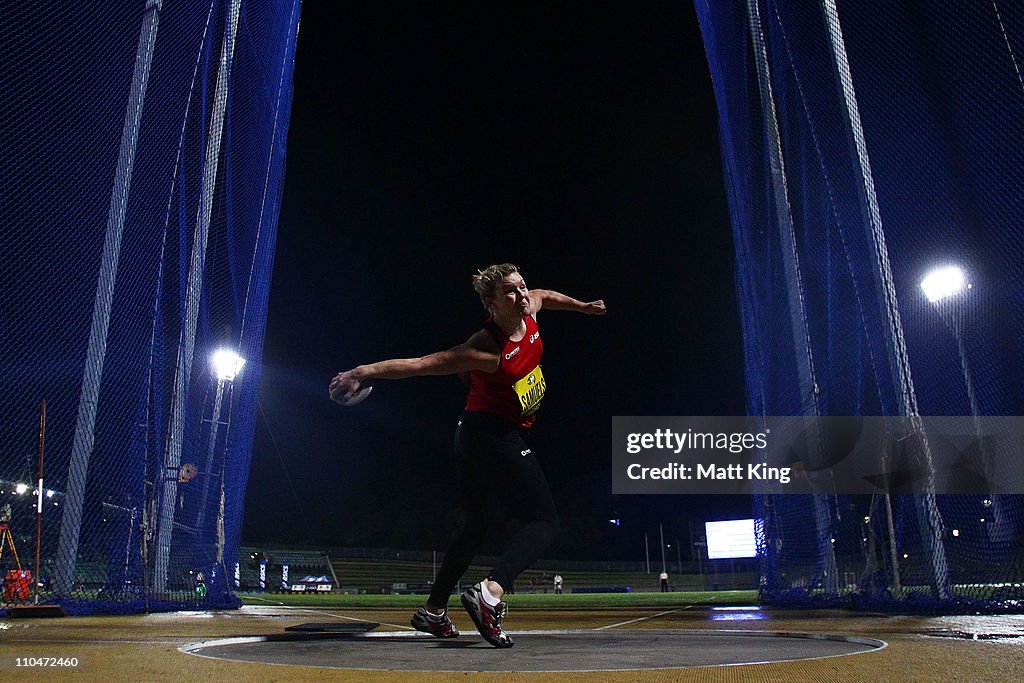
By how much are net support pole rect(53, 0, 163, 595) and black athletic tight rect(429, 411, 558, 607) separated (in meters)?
4.99

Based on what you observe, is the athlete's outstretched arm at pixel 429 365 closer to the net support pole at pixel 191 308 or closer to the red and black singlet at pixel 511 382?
the red and black singlet at pixel 511 382

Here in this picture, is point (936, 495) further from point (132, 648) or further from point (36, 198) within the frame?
point (36, 198)

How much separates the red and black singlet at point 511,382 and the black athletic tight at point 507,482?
45 mm

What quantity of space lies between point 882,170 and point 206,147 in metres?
6.68

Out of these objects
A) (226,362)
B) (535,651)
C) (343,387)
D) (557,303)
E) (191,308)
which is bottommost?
(535,651)

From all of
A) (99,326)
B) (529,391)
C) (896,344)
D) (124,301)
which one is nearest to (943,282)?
(896,344)

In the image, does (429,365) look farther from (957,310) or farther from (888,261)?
(957,310)

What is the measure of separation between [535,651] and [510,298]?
1.28 metres

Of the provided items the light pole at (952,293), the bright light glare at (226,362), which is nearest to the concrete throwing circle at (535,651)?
the light pole at (952,293)

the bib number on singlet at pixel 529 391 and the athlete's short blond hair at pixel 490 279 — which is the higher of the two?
the athlete's short blond hair at pixel 490 279

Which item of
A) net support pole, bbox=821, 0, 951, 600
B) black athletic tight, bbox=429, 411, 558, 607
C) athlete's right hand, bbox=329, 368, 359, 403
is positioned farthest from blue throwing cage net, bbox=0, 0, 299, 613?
net support pole, bbox=821, 0, 951, 600

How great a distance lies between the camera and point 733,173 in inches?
373

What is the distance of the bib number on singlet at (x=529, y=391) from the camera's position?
2.87 meters

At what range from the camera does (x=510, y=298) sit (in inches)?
110
